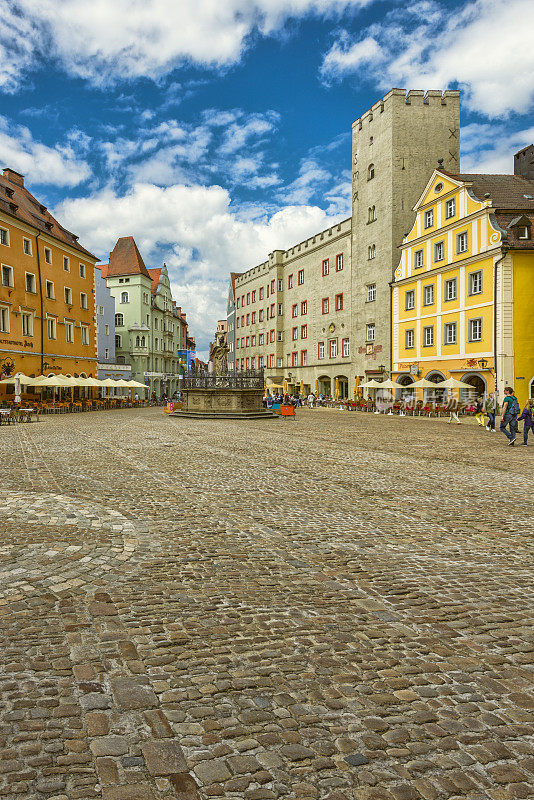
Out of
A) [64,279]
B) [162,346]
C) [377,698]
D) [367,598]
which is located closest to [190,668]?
[377,698]

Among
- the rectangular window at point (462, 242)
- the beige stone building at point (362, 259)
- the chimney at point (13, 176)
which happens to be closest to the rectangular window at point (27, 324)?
the chimney at point (13, 176)

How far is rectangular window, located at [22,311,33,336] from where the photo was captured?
33719 millimetres

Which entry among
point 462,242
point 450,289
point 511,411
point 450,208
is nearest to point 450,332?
point 450,289

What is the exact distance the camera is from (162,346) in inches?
2744

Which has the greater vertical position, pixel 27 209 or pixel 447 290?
pixel 27 209

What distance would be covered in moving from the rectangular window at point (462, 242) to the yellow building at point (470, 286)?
6 centimetres

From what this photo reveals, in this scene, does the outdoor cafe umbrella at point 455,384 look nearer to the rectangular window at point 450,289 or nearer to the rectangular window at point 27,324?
the rectangular window at point 450,289

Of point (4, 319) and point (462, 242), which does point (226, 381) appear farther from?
point (462, 242)

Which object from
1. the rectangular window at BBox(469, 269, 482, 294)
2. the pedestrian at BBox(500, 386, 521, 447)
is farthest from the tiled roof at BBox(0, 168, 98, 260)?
the pedestrian at BBox(500, 386, 521, 447)

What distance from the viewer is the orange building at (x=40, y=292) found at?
32.1 m

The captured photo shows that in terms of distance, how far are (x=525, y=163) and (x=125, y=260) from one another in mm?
47547

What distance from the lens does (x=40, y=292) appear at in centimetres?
3559

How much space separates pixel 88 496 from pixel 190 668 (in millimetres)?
5021

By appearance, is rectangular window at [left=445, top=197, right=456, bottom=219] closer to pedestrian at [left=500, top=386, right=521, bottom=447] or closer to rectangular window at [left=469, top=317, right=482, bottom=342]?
rectangular window at [left=469, top=317, right=482, bottom=342]
